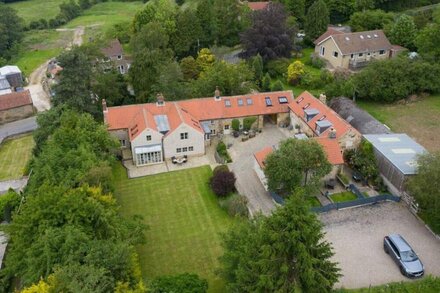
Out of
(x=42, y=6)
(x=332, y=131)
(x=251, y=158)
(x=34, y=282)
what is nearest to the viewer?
(x=34, y=282)

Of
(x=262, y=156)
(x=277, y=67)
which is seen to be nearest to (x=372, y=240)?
(x=262, y=156)

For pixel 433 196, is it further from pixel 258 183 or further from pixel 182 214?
pixel 182 214

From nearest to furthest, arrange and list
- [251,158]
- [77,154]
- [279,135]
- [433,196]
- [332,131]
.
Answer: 1. [433,196]
2. [77,154]
3. [332,131]
4. [251,158]
5. [279,135]

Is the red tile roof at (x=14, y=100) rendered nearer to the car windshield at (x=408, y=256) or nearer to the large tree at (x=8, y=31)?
the large tree at (x=8, y=31)

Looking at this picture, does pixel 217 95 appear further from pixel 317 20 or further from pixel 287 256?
pixel 317 20

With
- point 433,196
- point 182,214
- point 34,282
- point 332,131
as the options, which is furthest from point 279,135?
point 34,282

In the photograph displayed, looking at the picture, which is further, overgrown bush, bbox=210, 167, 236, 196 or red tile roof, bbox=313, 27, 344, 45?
red tile roof, bbox=313, 27, 344, 45

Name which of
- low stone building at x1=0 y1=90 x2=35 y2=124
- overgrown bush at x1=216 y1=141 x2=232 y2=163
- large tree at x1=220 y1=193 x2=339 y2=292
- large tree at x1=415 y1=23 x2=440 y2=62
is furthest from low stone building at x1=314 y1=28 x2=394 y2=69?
large tree at x1=220 y1=193 x2=339 y2=292

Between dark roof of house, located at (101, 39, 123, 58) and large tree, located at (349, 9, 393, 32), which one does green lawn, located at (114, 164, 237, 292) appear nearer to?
dark roof of house, located at (101, 39, 123, 58)
